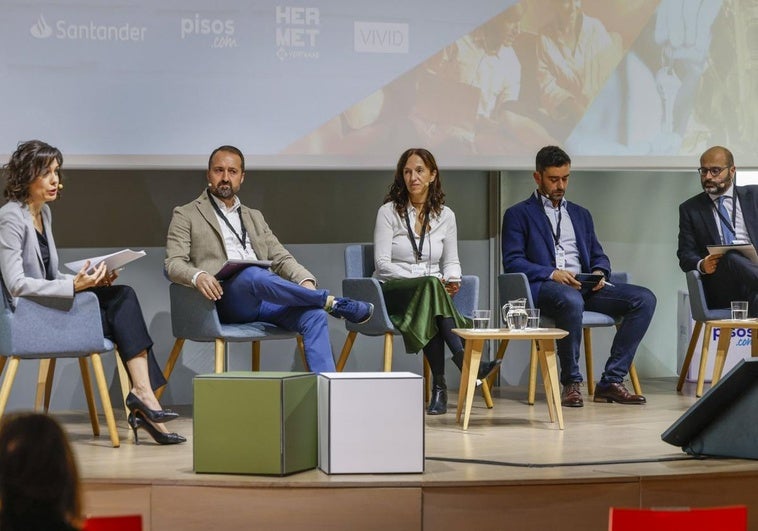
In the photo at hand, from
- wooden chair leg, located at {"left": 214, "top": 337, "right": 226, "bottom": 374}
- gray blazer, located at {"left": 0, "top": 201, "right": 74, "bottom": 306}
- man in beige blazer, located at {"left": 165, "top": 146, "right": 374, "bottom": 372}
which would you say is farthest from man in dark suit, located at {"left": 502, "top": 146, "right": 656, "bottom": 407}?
gray blazer, located at {"left": 0, "top": 201, "right": 74, "bottom": 306}

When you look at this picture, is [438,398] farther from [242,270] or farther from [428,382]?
[242,270]

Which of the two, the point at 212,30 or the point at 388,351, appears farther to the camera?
the point at 212,30

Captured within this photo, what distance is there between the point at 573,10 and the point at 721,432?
282 cm

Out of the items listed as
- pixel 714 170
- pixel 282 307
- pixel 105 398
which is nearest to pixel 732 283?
pixel 714 170

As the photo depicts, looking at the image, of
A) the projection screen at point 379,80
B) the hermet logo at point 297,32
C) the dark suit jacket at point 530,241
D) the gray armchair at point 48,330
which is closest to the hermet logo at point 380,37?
the projection screen at point 379,80

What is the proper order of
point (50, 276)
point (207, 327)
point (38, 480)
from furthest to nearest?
1. point (207, 327)
2. point (50, 276)
3. point (38, 480)

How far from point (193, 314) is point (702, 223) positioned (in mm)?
2803

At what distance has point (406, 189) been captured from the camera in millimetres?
5547

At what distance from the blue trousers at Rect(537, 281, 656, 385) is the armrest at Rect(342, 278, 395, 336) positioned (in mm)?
815

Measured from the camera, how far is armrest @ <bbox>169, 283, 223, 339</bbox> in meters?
4.87

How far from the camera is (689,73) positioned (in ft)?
19.9

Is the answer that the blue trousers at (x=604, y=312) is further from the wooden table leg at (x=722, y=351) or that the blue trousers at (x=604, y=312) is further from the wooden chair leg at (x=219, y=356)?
the wooden chair leg at (x=219, y=356)

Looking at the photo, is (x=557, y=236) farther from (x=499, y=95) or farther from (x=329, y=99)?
(x=329, y=99)

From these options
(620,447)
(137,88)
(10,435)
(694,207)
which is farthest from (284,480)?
(694,207)
